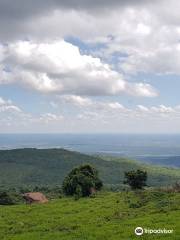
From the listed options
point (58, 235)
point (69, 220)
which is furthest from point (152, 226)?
point (69, 220)

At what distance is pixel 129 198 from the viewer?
2031 inches

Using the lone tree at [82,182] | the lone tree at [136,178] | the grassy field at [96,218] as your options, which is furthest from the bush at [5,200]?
the lone tree at [136,178]

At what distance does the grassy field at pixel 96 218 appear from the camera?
3159cm

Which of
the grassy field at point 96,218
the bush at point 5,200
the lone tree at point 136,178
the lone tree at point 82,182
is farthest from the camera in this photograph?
the bush at point 5,200

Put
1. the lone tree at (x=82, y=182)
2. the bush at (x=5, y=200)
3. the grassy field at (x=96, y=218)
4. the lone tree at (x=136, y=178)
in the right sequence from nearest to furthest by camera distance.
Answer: the grassy field at (x=96, y=218) → the lone tree at (x=136, y=178) → the lone tree at (x=82, y=182) → the bush at (x=5, y=200)

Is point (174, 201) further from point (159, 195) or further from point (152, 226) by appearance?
point (152, 226)

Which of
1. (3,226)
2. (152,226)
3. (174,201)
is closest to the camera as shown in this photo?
(152,226)

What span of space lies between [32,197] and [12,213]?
49.6 feet

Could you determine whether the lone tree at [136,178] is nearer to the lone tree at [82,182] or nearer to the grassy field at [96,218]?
the lone tree at [82,182]

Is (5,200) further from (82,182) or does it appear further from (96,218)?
(96,218)

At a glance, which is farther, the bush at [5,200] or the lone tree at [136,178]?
the bush at [5,200]

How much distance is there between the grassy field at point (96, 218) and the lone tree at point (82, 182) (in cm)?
1018

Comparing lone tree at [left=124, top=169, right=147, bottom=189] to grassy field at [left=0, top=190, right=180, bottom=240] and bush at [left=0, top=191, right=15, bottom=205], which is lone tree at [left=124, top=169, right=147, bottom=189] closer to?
grassy field at [left=0, top=190, right=180, bottom=240]

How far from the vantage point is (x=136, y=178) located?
6525cm
